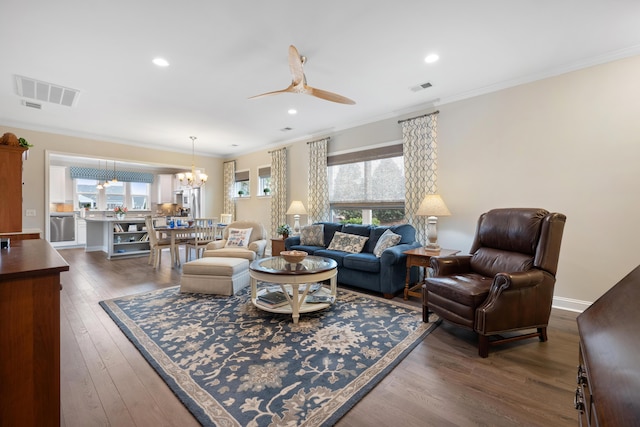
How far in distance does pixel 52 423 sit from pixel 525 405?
2.51 metres

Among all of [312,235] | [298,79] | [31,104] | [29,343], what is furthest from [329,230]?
[31,104]

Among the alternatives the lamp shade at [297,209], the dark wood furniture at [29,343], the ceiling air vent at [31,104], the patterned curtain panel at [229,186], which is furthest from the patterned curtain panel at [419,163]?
the ceiling air vent at [31,104]

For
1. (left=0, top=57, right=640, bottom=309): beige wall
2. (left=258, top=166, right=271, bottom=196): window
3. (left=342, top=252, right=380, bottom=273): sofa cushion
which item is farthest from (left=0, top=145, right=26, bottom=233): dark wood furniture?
(left=0, top=57, right=640, bottom=309): beige wall

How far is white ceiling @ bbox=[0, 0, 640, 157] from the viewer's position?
2.25m

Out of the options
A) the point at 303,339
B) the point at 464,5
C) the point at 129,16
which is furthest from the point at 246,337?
the point at 464,5

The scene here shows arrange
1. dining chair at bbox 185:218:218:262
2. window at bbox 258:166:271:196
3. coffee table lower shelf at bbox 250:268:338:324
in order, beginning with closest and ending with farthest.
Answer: coffee table lower shelf at bbox 250:268:338:324 → dining chair at bbox 185:218:218:262 → window at bbox 258:166:271:196

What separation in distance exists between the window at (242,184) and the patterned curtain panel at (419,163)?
15.2 ft

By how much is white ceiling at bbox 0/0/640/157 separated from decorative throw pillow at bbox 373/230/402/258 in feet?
6.77

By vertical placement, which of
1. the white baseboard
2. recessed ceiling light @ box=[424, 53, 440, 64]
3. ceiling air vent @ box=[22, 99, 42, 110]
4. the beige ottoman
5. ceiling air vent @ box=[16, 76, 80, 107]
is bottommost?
the white baseboard

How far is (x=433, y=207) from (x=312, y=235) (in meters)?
2.12

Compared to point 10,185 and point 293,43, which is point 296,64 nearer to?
point 293,43

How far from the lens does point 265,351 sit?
2227 mm

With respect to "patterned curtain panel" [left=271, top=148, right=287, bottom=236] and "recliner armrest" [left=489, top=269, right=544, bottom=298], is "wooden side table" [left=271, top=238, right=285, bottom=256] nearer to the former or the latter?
"patterned curtain panel" [left=271, top=148, right=287, bottom=236]

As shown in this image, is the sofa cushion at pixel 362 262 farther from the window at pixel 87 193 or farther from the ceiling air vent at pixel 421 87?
the window at pixel 87 193
